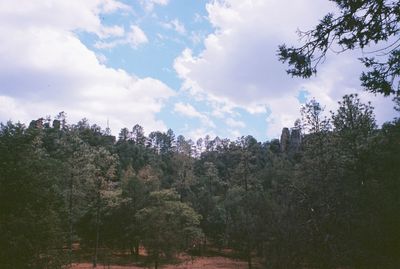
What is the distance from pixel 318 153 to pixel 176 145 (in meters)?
103

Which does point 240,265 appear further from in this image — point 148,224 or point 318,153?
point 318,153

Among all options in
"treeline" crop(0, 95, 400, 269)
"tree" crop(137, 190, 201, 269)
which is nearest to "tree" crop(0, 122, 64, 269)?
"treeline" crop(0, 95, 400, 269)

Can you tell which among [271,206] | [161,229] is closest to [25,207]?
[161,229]

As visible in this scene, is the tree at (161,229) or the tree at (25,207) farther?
the tree at (161,229)

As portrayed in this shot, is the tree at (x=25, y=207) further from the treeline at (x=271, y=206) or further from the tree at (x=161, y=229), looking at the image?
the tree at (x=161, y=229)

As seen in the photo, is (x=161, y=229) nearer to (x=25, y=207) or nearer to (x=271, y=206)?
(x=271, y=206)

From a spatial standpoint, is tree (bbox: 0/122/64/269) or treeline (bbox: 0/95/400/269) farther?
treeline (bbox: 0/95/400/269)

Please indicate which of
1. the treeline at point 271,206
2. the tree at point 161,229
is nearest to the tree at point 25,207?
the treeline at point 271,206

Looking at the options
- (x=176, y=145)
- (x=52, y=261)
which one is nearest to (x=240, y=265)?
(x=52, y=261)

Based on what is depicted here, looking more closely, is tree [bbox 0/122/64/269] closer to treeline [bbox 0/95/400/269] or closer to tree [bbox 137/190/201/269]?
treeline [bbox 0/95/400/269]

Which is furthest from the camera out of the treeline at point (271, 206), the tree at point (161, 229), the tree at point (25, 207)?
the tree at point (161, 229)

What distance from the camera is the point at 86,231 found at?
4969 centimetres

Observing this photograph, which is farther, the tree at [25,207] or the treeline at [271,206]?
the treeline at [271,206]

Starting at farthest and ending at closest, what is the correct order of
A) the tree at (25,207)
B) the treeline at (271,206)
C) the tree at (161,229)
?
the tree at (161,229) → the treeline at (271,206) → the tree at (25,207)
